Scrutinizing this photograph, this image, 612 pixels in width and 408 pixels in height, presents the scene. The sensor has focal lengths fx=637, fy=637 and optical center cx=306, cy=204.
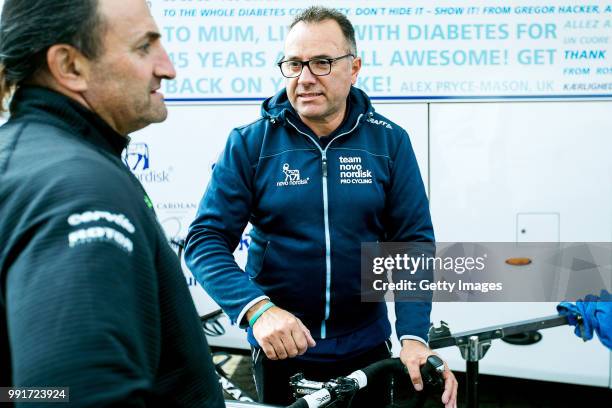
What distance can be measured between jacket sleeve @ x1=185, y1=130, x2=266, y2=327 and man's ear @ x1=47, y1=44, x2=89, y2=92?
956mm

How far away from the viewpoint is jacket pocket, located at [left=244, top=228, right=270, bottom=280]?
7.39 ft

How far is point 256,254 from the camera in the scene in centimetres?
229

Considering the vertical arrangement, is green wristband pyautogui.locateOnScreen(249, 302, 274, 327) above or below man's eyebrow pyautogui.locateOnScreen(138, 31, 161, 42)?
below

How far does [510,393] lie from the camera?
4352 mm

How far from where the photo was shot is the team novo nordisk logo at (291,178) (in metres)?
2.21

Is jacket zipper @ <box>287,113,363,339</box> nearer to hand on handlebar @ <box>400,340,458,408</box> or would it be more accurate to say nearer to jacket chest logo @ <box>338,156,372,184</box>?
jacket chest logo @ <box>338,156,372,184</box>

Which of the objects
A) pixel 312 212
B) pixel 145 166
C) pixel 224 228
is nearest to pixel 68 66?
pixel 224 228

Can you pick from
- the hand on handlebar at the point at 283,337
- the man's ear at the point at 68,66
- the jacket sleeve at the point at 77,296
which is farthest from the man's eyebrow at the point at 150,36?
the hand on handlebar at the point at 283,337

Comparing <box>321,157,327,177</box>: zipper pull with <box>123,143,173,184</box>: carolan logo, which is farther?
<box>123,143,173,184</box>: carolan logo

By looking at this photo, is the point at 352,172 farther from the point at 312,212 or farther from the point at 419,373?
the point at 419,373

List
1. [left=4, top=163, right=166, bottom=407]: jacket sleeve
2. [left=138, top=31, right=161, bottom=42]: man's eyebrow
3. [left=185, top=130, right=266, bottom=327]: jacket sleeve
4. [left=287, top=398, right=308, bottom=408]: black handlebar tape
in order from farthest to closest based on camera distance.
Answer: [left=185, top=130, right=266, bottom=327]: jacket sleeve < [left=287, top=398, right=308, bottom=408]: black handlebar tape < [left=138, top=31, right=161, bottom=42]: man's eyebrow < [left=4, top=163, right=166, bottom=407]: jacket sleeve

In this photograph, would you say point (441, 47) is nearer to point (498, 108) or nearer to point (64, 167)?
point (498, 108)

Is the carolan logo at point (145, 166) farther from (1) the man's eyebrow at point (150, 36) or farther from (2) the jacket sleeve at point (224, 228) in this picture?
(1) the man's eyebrow at point (150, 36)

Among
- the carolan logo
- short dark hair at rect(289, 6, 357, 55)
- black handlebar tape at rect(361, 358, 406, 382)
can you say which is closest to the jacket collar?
black handlebar tape at rect(361, 358, 406, 382)
